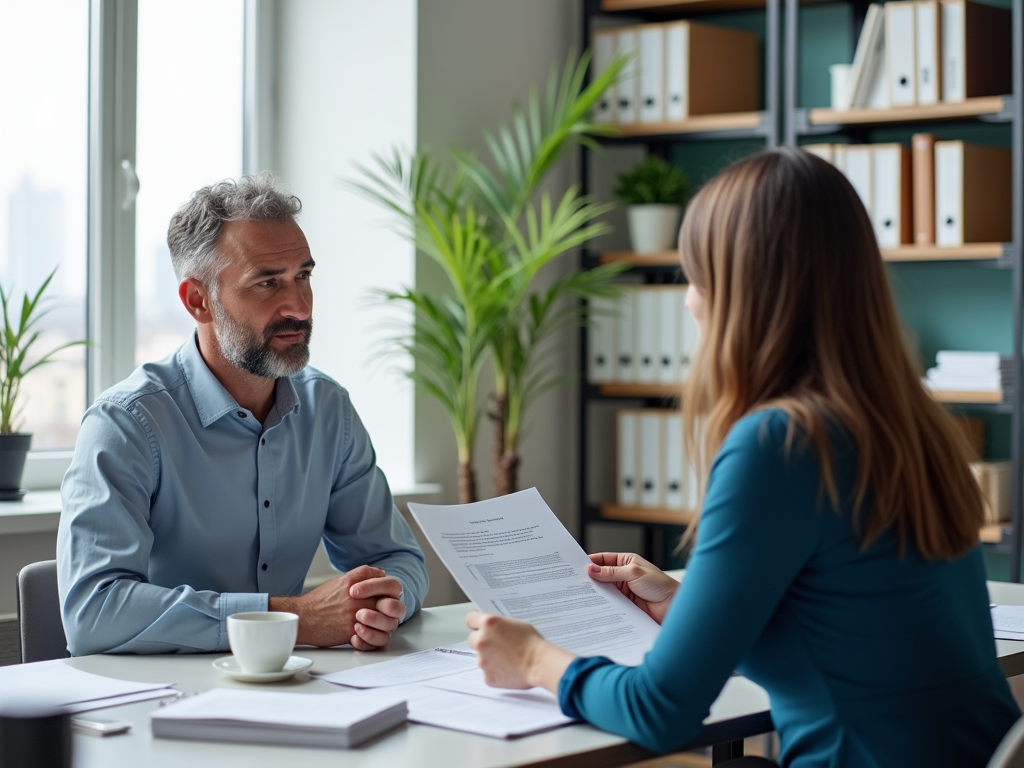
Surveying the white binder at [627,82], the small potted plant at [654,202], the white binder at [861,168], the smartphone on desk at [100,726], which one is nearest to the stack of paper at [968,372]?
the white binder at [861,168]

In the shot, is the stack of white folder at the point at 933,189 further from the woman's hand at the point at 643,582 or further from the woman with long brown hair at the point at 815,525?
the woman with long brown hair at the point at 815,525

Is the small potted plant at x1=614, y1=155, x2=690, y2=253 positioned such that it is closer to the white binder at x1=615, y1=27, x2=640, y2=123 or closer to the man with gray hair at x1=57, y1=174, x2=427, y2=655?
the white binder at x1=615, y1=27, x2=640, y2=123

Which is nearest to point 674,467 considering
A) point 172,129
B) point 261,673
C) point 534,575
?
point 172,129

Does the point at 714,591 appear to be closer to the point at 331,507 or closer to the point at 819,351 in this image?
the point at 819,351

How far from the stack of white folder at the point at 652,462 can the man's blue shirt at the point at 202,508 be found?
1782 mm

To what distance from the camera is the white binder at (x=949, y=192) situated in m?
3.34

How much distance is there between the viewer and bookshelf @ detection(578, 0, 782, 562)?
12.1 ft

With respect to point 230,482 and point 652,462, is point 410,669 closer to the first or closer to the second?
point 230,482

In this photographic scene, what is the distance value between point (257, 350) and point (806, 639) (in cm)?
111

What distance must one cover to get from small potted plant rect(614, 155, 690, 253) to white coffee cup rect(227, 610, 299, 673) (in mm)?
2618

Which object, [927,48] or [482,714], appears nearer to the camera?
[482,714]

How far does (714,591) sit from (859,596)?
16 cm

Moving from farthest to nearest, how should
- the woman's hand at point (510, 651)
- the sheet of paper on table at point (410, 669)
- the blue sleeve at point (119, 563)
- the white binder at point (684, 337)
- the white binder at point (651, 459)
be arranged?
the white binder at point (651, 459)
the white binder at point (684, 337)
the blue sleeve at point (119, 563)
the sheet of paper on table at point (410, 669)
the woman's hand at point (510, 651)

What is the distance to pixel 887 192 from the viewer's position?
3467 millimetres
